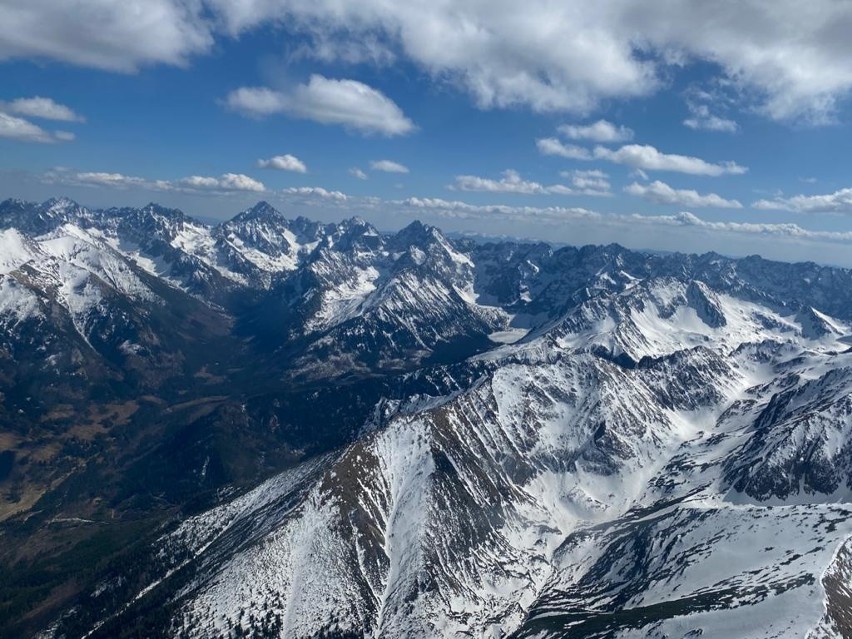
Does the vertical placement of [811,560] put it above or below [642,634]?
above

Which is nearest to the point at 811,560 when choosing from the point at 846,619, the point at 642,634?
the point at 846,619

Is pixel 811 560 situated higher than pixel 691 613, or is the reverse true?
pixel 811 560

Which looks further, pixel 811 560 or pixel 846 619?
pixel 811 560

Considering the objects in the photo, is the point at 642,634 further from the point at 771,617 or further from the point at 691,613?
the point at 771,617

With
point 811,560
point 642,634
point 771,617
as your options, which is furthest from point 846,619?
point 642,634

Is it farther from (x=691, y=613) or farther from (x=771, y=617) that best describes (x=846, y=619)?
(x=691, y=613)

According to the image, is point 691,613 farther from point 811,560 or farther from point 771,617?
point 811,560

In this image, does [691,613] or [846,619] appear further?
[691,613]

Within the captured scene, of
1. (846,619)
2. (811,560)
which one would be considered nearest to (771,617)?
(846,619)
